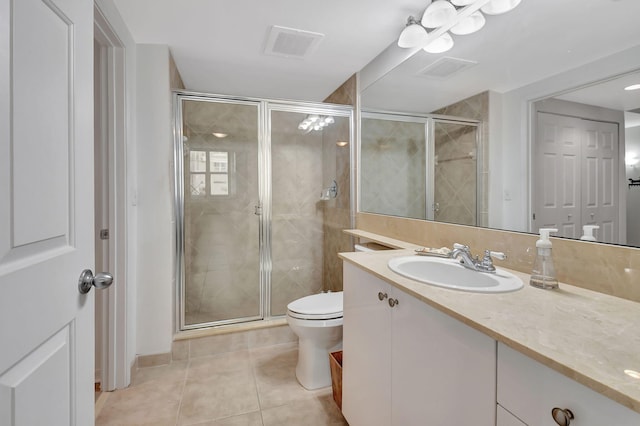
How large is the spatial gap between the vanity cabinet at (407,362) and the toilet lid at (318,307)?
359mm

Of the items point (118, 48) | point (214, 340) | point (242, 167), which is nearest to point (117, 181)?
point (118, 48)

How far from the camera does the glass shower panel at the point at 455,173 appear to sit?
1473 millimetres

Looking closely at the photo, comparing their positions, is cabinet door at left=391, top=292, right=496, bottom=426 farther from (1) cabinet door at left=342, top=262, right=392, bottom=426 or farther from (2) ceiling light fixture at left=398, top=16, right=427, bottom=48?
(2) ceiling light fixture at left=398, top=16, right=427, bottom=48

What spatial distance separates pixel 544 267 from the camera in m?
0.96

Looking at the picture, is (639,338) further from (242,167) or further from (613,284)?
(242,167)

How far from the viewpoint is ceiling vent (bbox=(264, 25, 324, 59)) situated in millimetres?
1895

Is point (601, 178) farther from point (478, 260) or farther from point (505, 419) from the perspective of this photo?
point (505, 419)

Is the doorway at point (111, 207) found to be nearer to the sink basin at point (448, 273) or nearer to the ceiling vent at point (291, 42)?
the ceiling vent at point (291, 42)

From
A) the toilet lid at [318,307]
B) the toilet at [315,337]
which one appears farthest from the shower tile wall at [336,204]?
the toilet at [315,337]

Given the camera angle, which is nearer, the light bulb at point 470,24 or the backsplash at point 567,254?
the backsplash at point 567,254

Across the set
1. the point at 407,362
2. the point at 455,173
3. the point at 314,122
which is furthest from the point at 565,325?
the point at 314,122

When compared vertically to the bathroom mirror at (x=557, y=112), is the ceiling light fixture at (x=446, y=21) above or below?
above

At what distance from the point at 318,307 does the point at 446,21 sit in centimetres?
178

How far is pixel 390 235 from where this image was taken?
6.87 ft
